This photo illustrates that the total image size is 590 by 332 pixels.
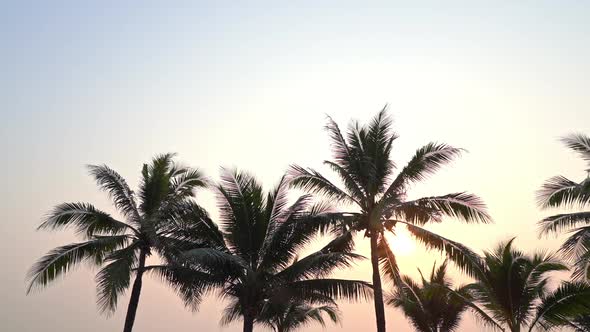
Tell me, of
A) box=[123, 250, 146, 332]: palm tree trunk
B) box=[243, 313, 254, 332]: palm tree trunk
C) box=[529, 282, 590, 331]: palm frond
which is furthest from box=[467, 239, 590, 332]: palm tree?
box=[123, 250, 146, 332]: palm tree trunk

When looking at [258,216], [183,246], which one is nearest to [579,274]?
[258,216]

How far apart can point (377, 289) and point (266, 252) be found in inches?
174

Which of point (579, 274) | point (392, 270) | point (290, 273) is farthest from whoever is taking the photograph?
point (392, 270)

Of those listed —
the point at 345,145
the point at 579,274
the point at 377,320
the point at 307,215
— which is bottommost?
the point at 377,320

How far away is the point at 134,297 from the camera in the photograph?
24.4 metres

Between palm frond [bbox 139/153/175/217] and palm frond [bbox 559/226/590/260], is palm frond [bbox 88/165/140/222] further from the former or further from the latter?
palm frond [bbox 559/226/590/260]

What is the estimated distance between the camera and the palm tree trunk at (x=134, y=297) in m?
24.0

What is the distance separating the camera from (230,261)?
22031mm

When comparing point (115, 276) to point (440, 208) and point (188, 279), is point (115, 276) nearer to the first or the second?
point (188, 279)

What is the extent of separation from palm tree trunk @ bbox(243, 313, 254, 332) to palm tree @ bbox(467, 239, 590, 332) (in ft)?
27.9

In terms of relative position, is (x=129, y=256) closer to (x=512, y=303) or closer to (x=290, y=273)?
(x=290, y=273)

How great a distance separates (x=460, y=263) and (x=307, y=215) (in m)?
5.82

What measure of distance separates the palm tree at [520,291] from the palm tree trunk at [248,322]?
27.9ft

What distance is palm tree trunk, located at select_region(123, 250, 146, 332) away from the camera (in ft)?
78.9
